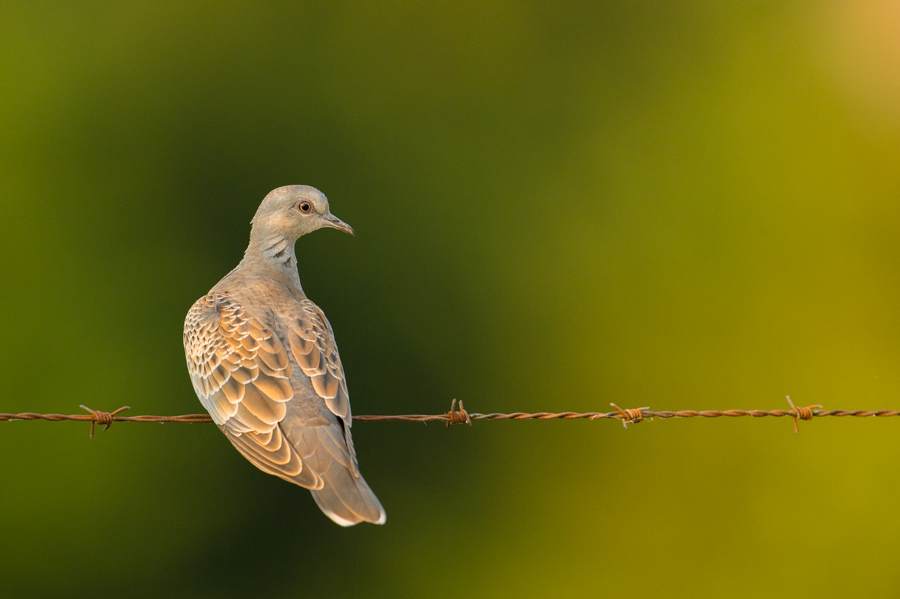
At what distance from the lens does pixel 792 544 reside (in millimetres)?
15555

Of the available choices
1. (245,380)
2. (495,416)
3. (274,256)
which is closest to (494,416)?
(495,416)

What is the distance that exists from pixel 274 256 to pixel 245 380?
1.42 meters

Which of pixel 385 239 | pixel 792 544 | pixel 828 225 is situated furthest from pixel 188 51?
pixel 792 544

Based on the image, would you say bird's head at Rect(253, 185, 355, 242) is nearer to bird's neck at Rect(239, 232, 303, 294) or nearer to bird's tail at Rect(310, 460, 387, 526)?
bird's neck at Rect(239, 232, 303, 294)

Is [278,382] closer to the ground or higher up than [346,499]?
higher up

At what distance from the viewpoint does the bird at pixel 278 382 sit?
4227 millimetres

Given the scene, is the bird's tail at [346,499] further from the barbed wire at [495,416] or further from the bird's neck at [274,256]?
the bird's neck at [274,256]

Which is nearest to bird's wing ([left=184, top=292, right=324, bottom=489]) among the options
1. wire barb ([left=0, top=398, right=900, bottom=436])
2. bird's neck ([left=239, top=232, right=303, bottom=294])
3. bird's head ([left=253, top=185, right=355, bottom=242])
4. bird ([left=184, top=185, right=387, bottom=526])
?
bird ([left=184, top=185, right=387, bottom=526])

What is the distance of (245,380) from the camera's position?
15.5 ft

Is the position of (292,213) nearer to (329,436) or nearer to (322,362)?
Result: (322,362)

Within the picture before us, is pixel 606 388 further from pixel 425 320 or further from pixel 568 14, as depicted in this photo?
pixel 568 14

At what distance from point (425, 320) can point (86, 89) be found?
A: 20.5 ft

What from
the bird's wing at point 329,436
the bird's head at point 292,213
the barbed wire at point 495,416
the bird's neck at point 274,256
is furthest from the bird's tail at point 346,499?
the bird's head at point 292,213

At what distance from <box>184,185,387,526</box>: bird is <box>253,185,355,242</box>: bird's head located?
0.12m
